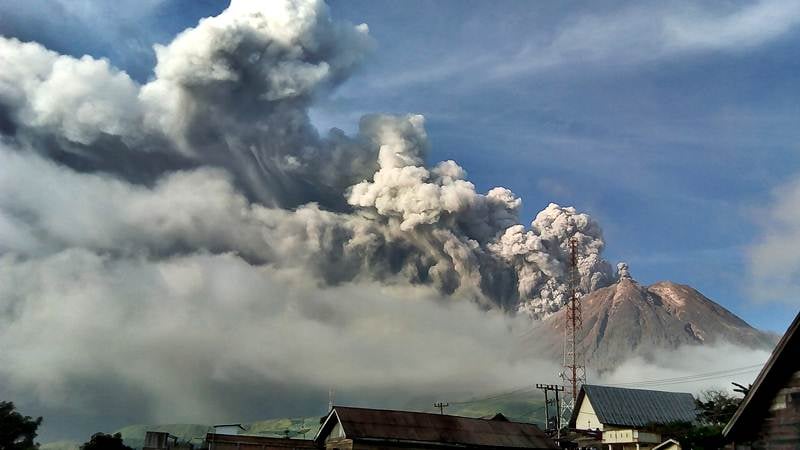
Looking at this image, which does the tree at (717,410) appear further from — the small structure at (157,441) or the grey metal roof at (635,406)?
the small structure at (157,441)

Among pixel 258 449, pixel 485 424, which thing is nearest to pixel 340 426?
pixel 258 449

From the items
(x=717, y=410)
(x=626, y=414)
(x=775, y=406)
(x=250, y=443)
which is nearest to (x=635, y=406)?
(x=626, y=414)

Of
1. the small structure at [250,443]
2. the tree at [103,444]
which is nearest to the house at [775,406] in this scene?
the small structure at [250,443]

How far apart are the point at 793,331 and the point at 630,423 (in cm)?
5002

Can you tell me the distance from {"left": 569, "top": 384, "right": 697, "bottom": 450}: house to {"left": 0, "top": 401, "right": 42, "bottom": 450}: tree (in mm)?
52763

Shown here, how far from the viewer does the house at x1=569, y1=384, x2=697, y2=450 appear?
5878cm

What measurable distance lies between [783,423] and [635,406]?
51818mm

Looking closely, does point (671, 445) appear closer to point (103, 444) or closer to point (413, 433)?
point (413, 433)

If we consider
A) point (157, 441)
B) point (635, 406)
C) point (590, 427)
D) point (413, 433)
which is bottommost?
point (157, 441)

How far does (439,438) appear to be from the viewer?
43375mm

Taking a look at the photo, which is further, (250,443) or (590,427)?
(590,427)

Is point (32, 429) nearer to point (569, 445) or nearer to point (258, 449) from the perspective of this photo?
point (258, 449)

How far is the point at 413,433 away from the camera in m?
42.9

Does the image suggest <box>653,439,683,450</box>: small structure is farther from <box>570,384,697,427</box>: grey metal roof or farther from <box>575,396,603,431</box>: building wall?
<box>575,396,603,431</box>: building wall
